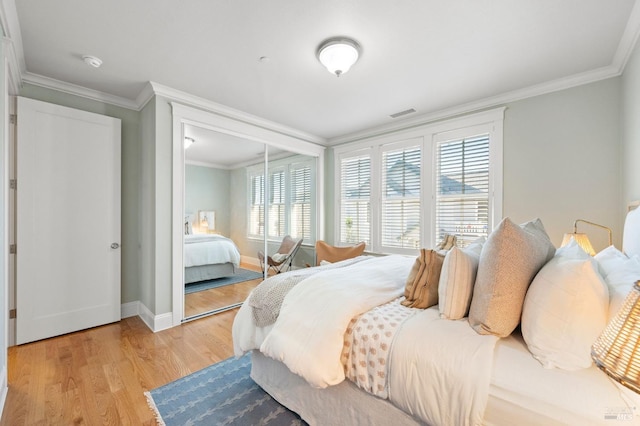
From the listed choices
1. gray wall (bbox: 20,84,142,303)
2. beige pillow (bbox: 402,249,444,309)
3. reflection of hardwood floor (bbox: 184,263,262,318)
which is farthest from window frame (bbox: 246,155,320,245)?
beige pillow (bbox: 402,249,444,309)

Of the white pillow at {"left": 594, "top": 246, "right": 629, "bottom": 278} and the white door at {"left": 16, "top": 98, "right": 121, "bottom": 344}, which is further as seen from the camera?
the white door at {"left": 16, "top": 98, "right": 121, "bottom": 344}

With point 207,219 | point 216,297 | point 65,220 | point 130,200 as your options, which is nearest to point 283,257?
point 216,297

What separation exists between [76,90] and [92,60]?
84 centimetres

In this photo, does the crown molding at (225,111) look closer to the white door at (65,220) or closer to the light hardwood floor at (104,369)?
the white door at (65,220)

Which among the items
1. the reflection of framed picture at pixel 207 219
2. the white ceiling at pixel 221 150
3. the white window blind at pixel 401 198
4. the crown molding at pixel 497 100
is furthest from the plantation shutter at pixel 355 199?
the reflection of framed picture at pixel 207 219

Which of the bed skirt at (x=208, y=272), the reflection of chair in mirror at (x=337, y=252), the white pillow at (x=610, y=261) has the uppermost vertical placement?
the white pillow at (x=610, y=261)

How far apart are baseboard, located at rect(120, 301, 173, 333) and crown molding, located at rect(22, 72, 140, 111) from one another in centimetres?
242

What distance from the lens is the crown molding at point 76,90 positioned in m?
2.68

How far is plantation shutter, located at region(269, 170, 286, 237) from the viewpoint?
407 centimetres

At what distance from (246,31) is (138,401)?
2725 millimetres

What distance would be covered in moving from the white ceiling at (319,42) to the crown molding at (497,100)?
0.08ft

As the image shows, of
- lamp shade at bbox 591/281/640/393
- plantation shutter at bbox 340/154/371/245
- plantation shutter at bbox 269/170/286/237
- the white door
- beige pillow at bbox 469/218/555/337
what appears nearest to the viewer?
lamp shade at bbox 591/281/640/393

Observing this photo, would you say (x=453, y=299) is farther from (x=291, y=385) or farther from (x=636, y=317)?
(x=291, y=385)

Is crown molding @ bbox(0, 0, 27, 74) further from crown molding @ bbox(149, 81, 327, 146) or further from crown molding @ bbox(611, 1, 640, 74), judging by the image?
crown molding @ bbox(611, 1, 640, 74)
